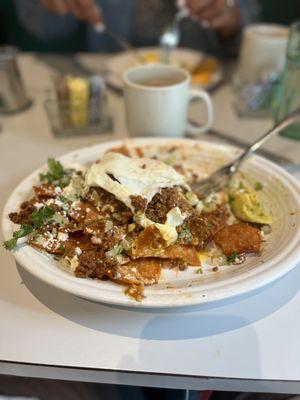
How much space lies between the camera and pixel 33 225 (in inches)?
26.0

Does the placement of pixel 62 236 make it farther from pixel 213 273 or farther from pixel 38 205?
pixel 213 273

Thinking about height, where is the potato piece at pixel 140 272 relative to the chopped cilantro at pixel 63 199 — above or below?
below

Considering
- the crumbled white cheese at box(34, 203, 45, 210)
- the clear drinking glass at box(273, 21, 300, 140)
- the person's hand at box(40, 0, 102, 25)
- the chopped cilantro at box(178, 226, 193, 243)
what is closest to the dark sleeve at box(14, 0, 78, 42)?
the person's hand at box(40, 0, 102, 25)

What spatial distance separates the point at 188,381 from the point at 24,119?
93 cm

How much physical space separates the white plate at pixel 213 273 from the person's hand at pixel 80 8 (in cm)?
82

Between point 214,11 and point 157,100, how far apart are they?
719mm

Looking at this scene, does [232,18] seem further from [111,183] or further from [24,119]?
[111,183]

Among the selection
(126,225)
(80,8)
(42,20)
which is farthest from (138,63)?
(126,225)

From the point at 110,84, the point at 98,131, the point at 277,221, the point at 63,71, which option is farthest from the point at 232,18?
the point at 277,221

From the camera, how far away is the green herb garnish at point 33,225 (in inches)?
24.3

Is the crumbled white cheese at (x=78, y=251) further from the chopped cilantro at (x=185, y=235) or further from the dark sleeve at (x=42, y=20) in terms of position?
the dark sleeve at (x=42, y=20)

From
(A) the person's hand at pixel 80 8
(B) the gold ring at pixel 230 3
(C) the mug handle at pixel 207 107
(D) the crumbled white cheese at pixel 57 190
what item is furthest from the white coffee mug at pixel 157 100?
(B) the gold ring at pixel 230 3

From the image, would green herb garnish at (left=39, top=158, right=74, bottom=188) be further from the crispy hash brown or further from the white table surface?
the white table surface

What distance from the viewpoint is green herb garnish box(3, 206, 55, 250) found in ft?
2.02
